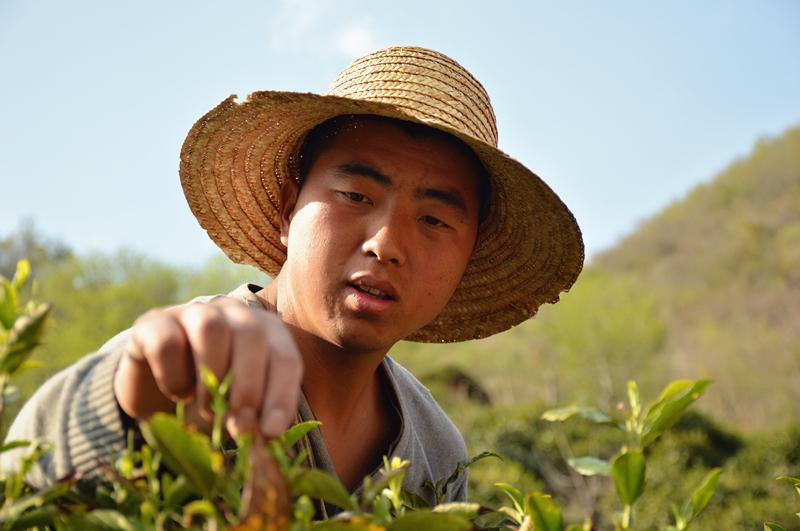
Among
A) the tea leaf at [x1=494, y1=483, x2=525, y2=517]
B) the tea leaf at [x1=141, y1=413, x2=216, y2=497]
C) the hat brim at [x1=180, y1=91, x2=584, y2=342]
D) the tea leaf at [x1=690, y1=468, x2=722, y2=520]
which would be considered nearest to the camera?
the tea leaf at [x1=141, y1=413, x2=216, y2=497]

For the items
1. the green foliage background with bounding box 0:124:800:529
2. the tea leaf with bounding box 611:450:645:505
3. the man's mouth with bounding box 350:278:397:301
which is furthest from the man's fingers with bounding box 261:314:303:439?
the green foliage background with bounding box 0:124:800:529

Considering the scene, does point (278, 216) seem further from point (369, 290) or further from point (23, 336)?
point (23, 336)

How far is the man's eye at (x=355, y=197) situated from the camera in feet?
4.77

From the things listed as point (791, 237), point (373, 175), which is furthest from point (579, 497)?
point (791, 237)

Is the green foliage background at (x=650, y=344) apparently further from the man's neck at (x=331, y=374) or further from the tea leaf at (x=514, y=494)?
the tea leaf at (x=514, y=494)

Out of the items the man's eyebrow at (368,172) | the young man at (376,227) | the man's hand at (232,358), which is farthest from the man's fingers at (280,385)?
the man's eyebrow at (368,172)

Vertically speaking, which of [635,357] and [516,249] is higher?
[516,249]

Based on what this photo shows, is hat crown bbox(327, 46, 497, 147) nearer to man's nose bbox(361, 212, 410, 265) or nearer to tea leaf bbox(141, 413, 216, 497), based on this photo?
man's nose bbox(361, 212, 410, 265)

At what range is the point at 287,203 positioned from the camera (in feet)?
5.82

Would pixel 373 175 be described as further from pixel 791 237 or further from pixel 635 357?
pixel 791 237

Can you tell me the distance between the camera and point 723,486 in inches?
403

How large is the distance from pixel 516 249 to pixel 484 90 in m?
0.42

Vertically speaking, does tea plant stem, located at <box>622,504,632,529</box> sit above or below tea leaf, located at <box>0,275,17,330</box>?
below

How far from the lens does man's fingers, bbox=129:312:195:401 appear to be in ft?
1.93
